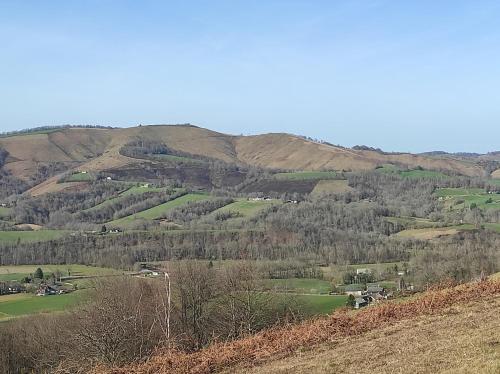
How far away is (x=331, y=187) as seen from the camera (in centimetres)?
14600

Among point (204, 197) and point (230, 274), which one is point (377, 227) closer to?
point (204, 197)

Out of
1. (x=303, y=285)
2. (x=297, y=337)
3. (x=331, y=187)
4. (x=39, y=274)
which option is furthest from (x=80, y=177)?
(x=297, y=337)

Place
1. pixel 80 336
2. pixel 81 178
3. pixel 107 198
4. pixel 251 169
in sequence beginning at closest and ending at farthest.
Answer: pixel 80 336 < pixel 107 198 < pixel 81 178 < pixel 251 169

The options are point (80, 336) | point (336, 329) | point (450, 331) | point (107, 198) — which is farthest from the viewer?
point (107, 198)

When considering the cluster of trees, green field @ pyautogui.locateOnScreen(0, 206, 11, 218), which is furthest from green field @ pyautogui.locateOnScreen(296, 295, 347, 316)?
green field @ pyautogui.locateOnScreen(0, 206, 11, 218)

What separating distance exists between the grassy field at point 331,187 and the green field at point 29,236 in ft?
205

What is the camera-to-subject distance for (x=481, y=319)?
48.1ft

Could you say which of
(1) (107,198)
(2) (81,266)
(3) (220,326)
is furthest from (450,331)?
(1) (107,198)

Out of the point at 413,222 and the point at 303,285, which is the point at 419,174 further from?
the point at 303,285

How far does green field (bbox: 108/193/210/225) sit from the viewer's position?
118 m

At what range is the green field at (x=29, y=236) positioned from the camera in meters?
94.9

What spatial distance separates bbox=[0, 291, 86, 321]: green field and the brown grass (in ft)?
130

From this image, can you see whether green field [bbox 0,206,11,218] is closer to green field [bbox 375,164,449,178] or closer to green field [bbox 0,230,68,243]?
green field [bbox 0,230,68,243]

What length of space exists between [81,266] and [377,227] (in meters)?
51.2
